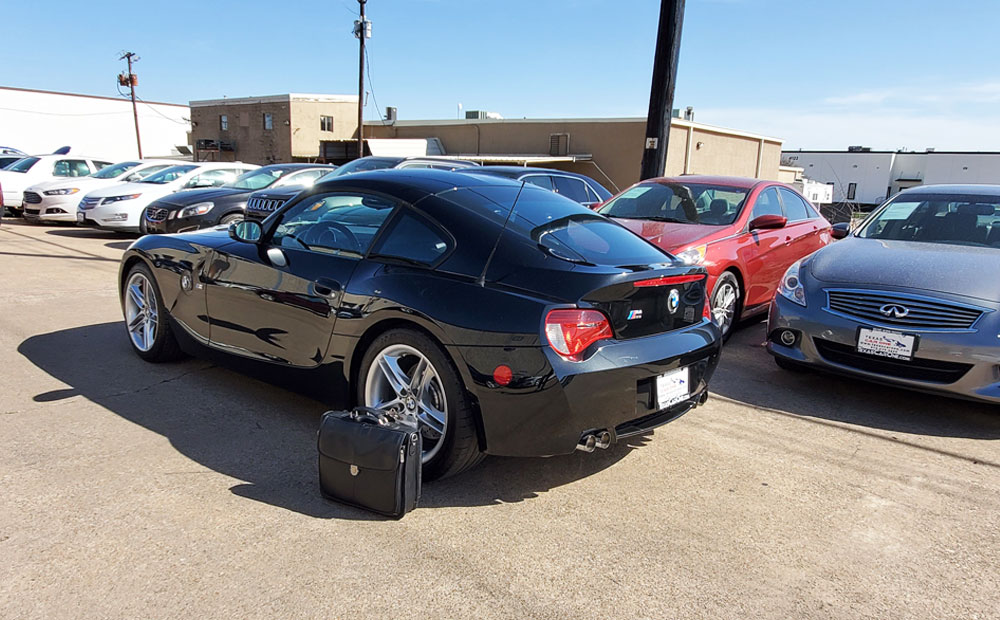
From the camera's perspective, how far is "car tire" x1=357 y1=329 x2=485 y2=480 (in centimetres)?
308

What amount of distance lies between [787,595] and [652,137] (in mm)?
8592

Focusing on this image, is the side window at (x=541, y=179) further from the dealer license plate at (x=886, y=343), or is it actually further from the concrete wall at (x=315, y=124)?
the concrete wall at (x=315, y=124)

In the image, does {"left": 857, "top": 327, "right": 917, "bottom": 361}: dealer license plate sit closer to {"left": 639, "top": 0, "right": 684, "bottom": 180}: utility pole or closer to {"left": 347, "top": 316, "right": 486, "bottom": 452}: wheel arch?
{"left": 347, "top": 316, "right": 486, "bottom": 452}: wheel arch

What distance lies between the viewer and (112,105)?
6222 centimetres

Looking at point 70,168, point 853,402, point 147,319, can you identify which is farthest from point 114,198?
point 853,402

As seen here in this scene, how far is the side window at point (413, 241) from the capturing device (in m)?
3.39

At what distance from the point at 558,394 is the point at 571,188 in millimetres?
7198

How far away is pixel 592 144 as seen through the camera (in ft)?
114

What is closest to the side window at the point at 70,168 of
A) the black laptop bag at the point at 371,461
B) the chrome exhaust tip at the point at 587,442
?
the black laptop bag at the point at 371,461

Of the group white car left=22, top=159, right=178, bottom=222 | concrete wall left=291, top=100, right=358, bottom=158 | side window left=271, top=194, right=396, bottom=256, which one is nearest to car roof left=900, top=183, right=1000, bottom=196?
side window left=271, top=194, right=396, bottom=256

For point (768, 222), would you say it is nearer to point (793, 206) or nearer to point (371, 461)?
point (793, 206)

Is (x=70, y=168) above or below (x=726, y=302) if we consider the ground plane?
above

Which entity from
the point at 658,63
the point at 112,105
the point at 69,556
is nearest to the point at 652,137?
the point at 658,63

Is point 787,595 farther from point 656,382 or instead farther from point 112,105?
point 112,105
